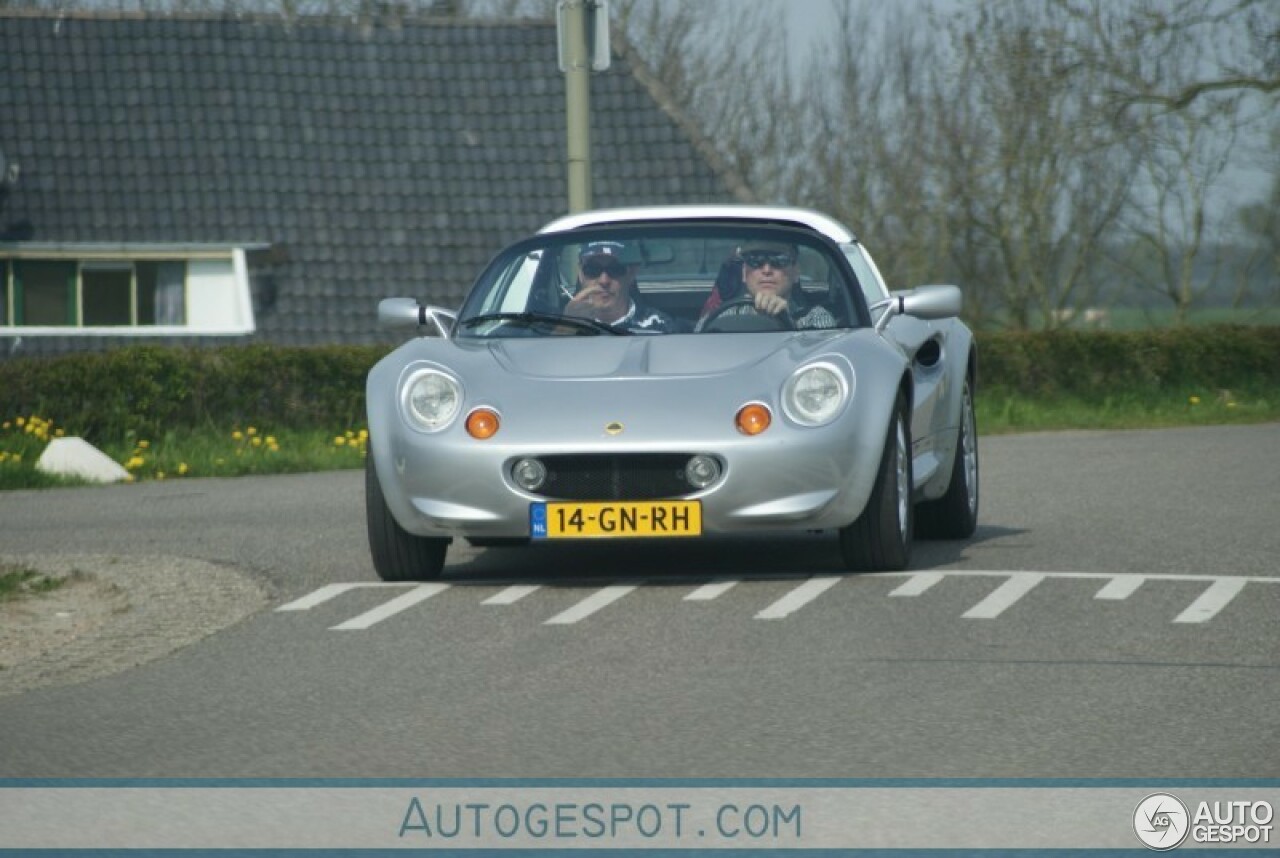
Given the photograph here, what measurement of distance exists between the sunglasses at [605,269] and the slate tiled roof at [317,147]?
1967 centimetres

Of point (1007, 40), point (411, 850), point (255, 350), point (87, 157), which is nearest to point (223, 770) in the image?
point (411, 850)

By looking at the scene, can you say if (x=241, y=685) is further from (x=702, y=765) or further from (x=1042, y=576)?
(x=1042, y=576)

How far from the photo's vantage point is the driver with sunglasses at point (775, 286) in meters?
10.1

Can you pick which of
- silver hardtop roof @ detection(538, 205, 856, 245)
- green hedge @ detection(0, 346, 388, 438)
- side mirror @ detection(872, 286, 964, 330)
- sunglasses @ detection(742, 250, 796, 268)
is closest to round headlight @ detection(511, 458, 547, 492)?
sunglasses @ detection(742, 250, 796, 268)

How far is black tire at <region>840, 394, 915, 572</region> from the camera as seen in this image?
30.6 feet

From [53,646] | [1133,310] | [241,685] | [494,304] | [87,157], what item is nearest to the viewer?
[241,685]

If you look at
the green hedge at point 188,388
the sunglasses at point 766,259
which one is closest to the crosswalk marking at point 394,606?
the sunglasses at point 766,259

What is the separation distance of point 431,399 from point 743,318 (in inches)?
57.6

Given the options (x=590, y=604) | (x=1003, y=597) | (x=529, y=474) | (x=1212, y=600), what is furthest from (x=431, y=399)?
(x=1212, y=600)

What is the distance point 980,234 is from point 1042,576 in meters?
23.4

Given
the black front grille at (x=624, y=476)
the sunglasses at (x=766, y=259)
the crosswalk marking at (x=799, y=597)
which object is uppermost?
the sunglasses at (x=766, y=259)

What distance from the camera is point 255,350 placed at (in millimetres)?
20000

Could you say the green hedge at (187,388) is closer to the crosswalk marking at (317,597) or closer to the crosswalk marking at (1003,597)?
the crosswalk marking at (317,597)

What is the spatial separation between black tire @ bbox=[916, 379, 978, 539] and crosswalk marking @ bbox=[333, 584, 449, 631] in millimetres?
2727
